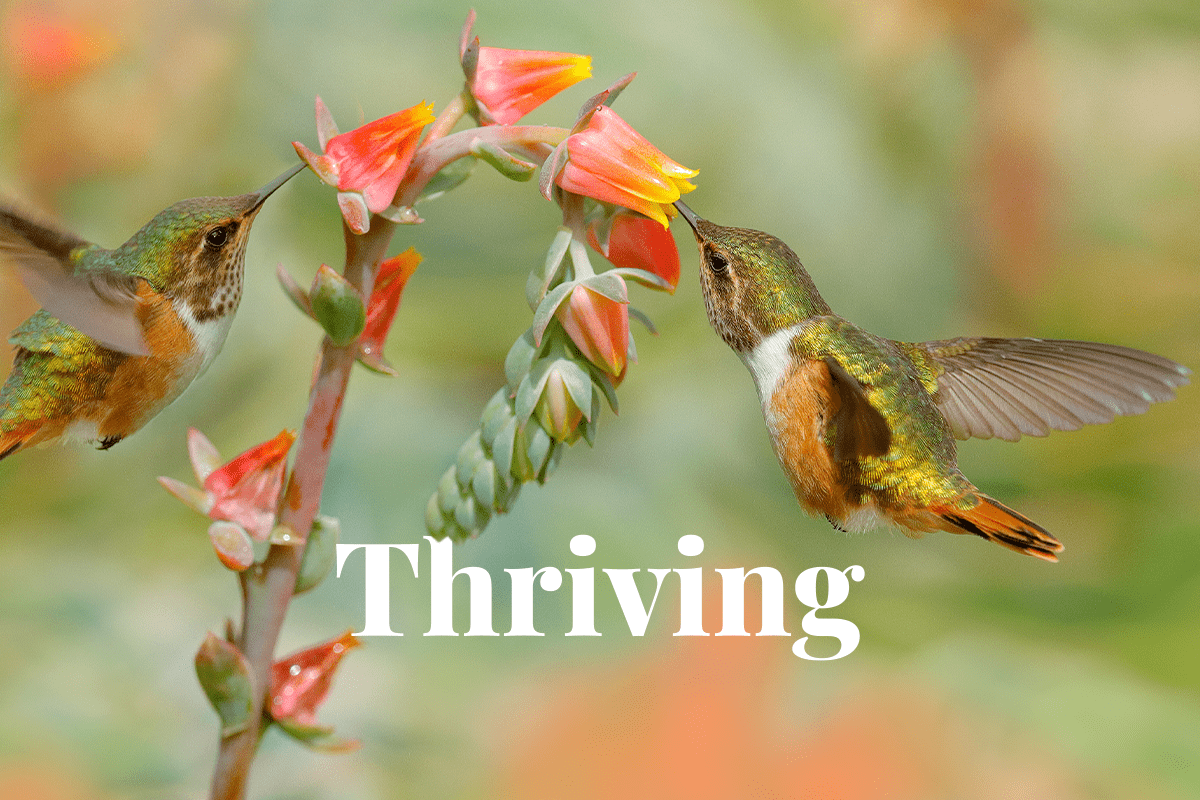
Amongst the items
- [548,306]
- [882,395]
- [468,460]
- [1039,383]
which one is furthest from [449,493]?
[1039,383]

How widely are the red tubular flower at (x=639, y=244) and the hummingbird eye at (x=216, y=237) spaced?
9.9 inches

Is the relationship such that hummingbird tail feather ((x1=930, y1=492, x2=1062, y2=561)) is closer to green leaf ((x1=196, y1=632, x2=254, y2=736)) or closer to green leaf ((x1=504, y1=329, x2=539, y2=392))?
green leaf ((x1=504, y1=329, x2=539, y2=392))

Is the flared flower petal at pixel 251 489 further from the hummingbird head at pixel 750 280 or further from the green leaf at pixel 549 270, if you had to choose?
the hummingbird head at pixel 750 280

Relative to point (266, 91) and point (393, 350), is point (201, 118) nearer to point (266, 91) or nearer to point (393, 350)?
point (266, 91)

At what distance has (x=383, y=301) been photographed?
633mm

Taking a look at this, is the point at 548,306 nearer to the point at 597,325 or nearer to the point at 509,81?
the point at 597,325

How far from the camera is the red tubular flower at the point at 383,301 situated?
629 mm

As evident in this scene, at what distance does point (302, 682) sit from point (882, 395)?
0.49m

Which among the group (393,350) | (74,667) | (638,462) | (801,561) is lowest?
(74,667)

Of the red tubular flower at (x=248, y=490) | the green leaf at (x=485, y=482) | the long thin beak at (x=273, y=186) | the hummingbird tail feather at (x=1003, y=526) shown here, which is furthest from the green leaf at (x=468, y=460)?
the hummingbird tail feather at (x=1003, y=526)

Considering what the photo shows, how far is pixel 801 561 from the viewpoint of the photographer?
169 cm

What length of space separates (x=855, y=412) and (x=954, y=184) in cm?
138

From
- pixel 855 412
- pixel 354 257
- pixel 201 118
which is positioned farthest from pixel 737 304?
pixel 201 118

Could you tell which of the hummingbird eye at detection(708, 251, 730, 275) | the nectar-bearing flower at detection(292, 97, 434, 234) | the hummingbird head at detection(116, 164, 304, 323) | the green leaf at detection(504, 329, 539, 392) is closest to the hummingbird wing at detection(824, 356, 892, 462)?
the hummingbird eye at detection(708, 251, 730, 275)
